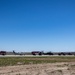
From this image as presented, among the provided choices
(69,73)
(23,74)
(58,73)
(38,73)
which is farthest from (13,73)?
(69,73)

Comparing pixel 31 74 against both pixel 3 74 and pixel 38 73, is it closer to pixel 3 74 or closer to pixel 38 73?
pixel 38 73

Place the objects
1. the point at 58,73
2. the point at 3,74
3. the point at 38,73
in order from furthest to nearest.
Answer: the point at 58,73 → the point at 38,73 → the point at 3,74

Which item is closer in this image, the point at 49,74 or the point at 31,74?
the point at 31,74

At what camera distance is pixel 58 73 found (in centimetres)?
2819

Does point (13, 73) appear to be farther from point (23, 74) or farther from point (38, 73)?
point (38, 73)

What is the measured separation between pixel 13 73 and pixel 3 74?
140 centimetres

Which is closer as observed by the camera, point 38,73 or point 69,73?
point 38,73

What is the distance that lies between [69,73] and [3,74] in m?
9.91

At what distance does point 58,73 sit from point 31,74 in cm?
457

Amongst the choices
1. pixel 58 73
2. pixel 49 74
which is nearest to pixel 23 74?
pixel 49 74

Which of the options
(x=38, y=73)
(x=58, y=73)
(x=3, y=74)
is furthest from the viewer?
(x=58, y=73)

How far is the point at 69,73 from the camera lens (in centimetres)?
2944

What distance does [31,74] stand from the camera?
993 inches

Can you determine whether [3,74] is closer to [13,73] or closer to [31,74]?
[13,73]
